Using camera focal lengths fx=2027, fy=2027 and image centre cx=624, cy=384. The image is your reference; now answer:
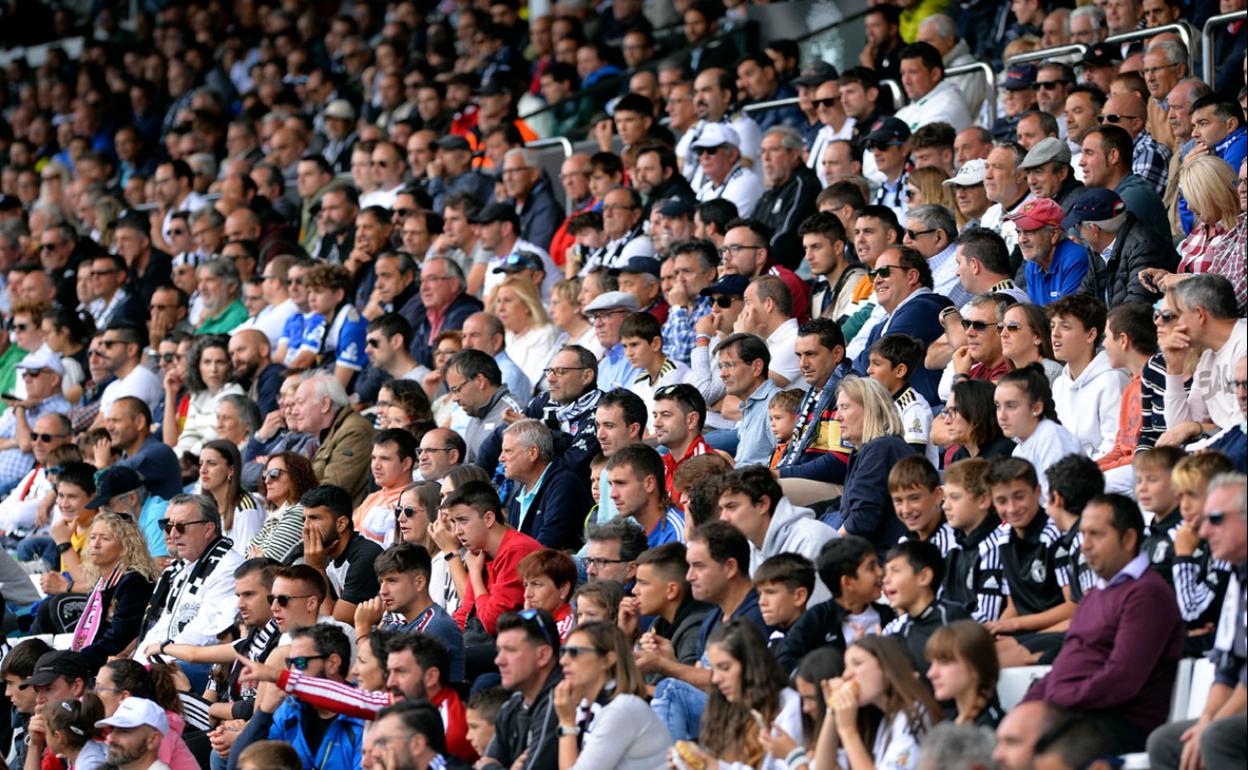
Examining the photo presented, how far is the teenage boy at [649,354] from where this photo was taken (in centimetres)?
1002

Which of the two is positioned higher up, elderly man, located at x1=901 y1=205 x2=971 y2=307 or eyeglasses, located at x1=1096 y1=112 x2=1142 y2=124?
eyeglasses, located at x1=1096 y1=112 x2=1142 y2=124

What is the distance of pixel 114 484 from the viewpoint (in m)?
10.8

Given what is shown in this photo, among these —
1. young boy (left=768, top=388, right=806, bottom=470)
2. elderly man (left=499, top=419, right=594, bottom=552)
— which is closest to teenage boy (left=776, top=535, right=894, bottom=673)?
young boy (left=768, top=388, right=806, bottom=470)

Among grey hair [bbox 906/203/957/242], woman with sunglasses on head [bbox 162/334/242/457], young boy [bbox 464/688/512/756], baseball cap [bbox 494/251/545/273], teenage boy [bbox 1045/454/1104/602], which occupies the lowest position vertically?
woman with sunglasses on head [bbox 162/334/242/457]

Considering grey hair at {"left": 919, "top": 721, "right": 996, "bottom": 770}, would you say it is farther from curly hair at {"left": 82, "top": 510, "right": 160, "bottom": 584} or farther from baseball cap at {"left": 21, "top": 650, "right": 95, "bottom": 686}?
curly hair at {"left": 82, "top": 510, "right": 160, "bottom": 584}

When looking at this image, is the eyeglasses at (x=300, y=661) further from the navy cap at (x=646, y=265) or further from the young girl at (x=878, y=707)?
the navy cap at (x=646, y=265)

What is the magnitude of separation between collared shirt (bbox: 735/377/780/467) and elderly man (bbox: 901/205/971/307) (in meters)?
1.06

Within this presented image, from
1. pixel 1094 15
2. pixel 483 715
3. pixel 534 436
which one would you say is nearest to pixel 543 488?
pixel 534 436

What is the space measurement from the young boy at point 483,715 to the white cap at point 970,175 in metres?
4.19

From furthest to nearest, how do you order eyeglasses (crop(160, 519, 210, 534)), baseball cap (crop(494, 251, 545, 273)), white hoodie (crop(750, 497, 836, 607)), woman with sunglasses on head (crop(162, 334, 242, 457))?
woman with sunglasses on head (crop(162, 334, 242, 457)), baseball cap (crop(494, 251, 545, 273)), eyeglasses (crop(160, 519, 210, 534)), white hoodie (crop(750, 497, 836, 607))

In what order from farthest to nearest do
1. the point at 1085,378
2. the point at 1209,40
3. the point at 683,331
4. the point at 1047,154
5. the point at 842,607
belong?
the point at 1209,40 → the point at 683,331 → the point at 1047,154 → the point at 1085,378 → the point at 842,607

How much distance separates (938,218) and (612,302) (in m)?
1.76

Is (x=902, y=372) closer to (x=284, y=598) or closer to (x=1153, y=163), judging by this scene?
(x=1153, y=163)

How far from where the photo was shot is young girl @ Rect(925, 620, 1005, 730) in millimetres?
6016
